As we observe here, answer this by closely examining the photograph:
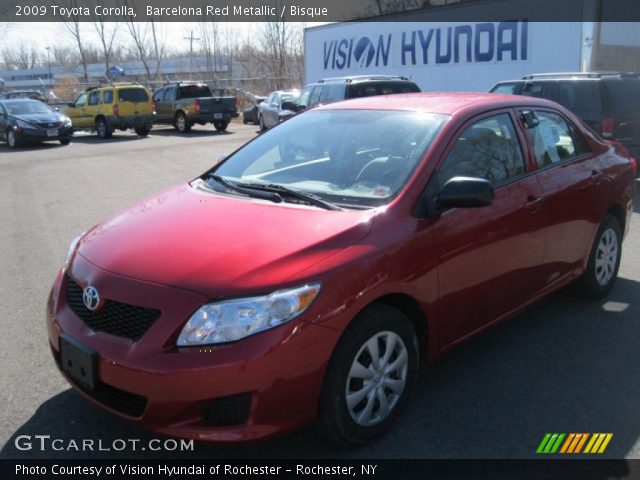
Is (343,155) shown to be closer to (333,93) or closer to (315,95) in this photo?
(333,93)

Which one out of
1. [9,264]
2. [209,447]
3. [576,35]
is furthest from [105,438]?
[576,35]

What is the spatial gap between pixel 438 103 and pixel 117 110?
20.7 metres

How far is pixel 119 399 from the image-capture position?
278 cm

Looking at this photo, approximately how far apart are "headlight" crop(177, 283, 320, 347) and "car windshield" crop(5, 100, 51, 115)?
20240mm

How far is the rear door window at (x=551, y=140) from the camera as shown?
168 inches

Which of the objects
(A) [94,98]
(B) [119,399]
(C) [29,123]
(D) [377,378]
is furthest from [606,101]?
(A) [94,98]

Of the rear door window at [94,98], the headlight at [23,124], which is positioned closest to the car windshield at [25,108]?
the headlight at [23,124]

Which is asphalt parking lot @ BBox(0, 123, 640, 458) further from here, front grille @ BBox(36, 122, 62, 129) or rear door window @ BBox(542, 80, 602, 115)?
front grille @ BBox(36, 122, 62, 129)

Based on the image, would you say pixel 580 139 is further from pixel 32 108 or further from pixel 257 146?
pixel 32 108

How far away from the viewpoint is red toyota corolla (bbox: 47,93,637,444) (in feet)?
8.57

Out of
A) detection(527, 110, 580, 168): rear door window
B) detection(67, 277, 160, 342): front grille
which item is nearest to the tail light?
detection(527, 110, 580, 168): rear door window

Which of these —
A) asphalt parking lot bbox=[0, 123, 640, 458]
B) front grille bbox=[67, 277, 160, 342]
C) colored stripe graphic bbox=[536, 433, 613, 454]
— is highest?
front grille bbox=[67, 277, 160, 342]

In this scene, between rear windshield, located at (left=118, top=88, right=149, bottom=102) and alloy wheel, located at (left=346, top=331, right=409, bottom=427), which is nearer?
alloy wheel, located at (left=346, top=331, right=409, bottom=427)

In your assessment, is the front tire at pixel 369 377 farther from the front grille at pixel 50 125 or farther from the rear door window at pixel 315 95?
the front grille at pixel 50 125
